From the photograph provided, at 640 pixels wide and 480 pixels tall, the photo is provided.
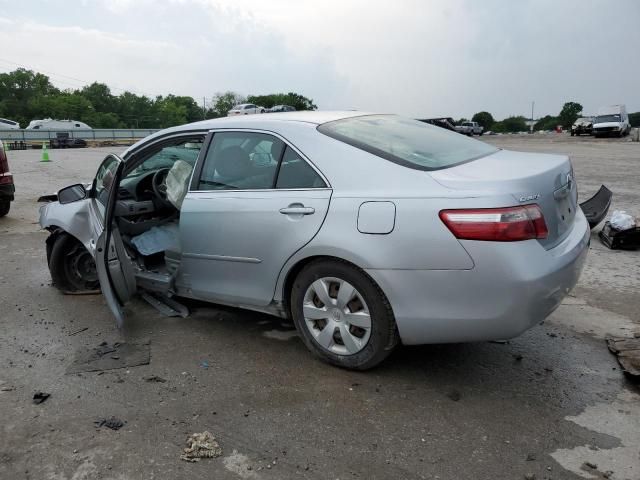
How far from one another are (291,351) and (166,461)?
4.37 feet

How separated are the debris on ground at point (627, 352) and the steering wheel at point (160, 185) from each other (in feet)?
11.9

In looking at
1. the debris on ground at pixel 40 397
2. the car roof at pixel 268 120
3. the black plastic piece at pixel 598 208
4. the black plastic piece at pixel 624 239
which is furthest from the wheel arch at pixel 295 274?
the black plastic piece at pixel 598 208

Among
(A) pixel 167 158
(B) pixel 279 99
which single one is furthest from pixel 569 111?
(A) pixel 167 158

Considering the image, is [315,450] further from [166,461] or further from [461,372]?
[461,372]

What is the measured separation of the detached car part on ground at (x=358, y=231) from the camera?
2.86 metres

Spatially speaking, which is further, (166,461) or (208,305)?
(208,305)

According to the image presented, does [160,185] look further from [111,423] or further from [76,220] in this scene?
[111,423]

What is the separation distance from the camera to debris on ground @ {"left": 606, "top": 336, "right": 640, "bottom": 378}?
3.38 metres

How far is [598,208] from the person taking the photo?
6.91 meters

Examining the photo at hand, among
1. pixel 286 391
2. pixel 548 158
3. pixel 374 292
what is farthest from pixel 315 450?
pixel 548 158

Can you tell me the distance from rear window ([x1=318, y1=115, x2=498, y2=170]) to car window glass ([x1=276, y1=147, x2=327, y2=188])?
0.25 m

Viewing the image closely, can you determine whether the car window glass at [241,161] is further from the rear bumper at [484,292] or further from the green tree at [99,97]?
the green tree at [99,97]

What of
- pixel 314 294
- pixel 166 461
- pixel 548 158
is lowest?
pixel 166 461

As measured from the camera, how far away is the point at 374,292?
3.14m
